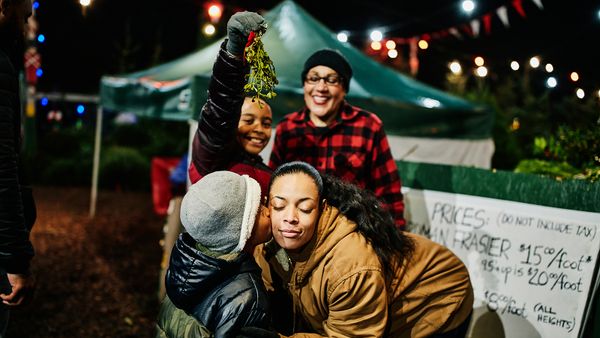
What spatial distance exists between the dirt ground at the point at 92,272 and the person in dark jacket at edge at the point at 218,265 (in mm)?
2895

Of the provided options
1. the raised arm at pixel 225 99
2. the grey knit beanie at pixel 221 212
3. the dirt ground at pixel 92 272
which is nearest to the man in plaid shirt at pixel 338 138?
the raised arm at pixel 225 99

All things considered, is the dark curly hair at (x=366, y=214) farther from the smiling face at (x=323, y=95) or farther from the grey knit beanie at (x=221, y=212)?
the smiling face at (x=323, y=95)

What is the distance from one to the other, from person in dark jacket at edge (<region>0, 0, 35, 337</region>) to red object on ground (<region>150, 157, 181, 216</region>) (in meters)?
5.88

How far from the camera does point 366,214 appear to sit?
7.80 ft

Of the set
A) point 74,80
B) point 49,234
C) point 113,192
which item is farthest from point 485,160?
point 74,80

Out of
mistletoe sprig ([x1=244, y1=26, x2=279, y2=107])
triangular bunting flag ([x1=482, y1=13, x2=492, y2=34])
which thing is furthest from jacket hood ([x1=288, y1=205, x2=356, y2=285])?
triangular bunting flag ([x1=482, y1=13, x2=492, y2=34])

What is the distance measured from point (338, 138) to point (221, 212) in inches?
65.1

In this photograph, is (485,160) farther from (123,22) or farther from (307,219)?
(123,22)

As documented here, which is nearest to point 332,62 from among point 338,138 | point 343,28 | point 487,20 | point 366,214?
point 338,138

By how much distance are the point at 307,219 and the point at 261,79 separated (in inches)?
25.7

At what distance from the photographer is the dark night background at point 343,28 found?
27.5ft

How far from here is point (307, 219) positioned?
221 centimetres

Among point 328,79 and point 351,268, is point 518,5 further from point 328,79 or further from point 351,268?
point 351,268

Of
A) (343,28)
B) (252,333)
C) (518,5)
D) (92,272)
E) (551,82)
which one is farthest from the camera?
(343,28)
